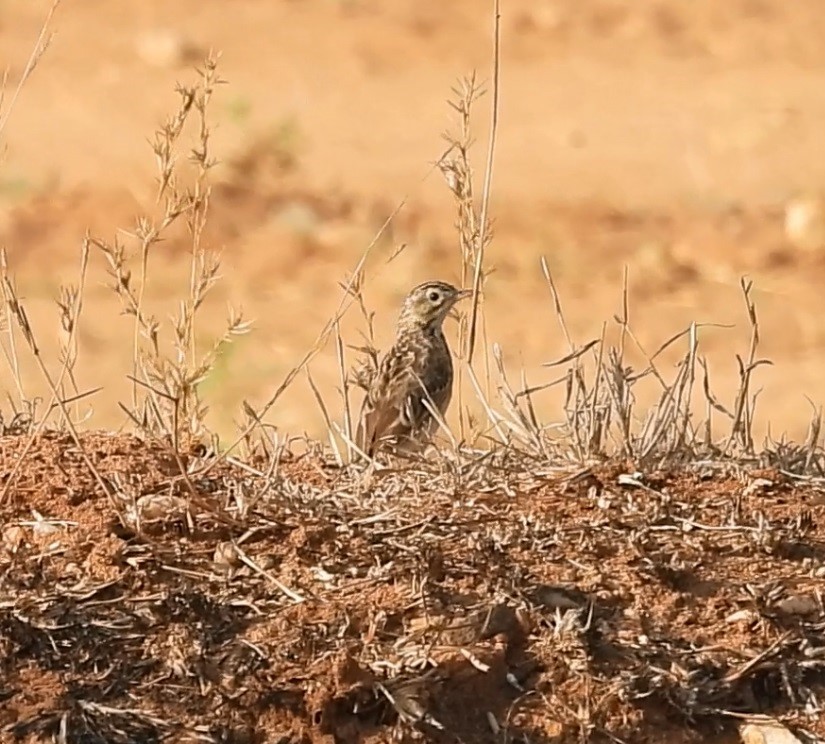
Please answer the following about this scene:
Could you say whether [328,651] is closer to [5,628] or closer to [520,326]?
[5,628]

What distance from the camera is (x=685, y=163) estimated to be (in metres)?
16.7

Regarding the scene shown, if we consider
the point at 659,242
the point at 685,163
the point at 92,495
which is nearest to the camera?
the point at 92,495

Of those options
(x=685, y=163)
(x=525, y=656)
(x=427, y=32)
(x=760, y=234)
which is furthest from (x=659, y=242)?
(x=525, y=656)

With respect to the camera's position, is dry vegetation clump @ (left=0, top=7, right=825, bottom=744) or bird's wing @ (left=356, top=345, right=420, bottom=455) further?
bird's wing @ (left=356, top=345, right=420, bottom=455)

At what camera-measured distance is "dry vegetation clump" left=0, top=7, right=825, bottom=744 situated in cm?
429

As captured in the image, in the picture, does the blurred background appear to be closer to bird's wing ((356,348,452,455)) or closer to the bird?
the bird

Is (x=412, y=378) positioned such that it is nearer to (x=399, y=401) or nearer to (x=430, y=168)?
(x=399, y=401)

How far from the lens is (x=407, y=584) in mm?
4531

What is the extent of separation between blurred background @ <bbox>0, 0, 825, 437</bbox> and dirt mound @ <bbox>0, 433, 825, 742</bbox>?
529 cm

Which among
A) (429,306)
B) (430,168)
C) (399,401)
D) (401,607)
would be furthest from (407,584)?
(430,168)

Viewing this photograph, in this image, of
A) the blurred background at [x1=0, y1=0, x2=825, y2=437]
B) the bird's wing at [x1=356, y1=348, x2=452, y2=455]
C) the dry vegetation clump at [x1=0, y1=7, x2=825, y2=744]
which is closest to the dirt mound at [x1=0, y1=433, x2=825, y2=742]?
the dry vegetation clump at [x1=0, y1=7, x2=825, y2=744]

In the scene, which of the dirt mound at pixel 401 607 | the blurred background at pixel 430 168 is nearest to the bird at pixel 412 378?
the dirt mound at pixel 401 607

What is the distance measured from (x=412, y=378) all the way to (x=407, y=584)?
2.84m

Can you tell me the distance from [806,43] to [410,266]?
7183 mm
